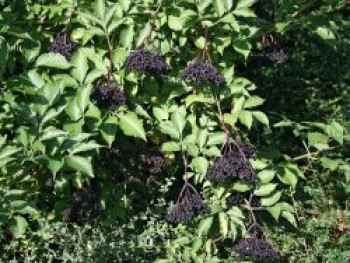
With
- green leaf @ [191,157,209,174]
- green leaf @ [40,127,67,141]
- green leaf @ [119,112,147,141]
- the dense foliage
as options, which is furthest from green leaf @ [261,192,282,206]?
green leaf @ [40,127,67,141]

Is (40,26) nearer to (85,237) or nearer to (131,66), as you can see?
(131,66)

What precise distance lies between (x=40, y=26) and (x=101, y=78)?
0.55m

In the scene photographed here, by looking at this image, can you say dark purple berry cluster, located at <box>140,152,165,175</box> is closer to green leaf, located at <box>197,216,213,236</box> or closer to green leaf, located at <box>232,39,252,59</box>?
green leaf, located at <box>197,216,213,236</box>

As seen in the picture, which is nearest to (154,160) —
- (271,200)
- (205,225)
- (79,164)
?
(205,225)

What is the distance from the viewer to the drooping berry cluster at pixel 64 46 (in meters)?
3.04

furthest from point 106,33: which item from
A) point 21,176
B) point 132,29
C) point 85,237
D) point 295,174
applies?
point 295,174

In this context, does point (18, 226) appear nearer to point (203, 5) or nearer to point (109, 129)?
point (109, 129)

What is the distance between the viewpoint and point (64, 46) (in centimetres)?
304

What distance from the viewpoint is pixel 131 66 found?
2.81m

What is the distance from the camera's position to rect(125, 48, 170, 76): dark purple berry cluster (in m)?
2.79

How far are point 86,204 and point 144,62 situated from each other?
74 cm

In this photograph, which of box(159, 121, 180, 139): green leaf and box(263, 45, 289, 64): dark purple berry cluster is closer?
box(159, 121, 180, 139): green leaf

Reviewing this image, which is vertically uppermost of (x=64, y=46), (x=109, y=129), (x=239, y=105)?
(x=64, y=46)

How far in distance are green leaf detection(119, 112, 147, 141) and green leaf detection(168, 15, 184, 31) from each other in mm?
551
